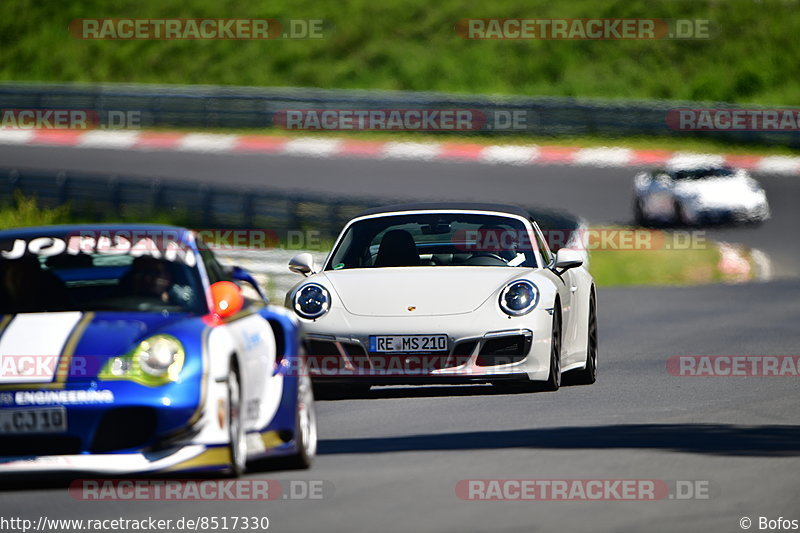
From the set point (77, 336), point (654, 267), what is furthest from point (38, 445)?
point (654, 267)

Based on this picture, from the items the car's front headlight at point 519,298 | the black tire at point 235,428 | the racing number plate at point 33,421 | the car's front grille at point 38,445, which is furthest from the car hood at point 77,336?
the car's front headlight at point 519,298

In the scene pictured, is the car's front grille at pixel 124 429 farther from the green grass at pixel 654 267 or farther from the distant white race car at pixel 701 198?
the distant white race car at pixel 701 198

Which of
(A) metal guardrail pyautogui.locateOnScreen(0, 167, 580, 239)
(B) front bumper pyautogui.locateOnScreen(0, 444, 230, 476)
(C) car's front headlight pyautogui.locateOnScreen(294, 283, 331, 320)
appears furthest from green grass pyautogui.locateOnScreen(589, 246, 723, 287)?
(B) front bumper pyautogui.locateOnScreen(0, 444, 230, 476)

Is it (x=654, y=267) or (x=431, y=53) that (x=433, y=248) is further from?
(x=431, y=53)

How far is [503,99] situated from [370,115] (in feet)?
9.35

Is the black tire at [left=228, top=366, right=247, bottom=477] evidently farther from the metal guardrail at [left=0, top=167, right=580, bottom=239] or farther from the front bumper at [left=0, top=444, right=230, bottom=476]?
the metal guardrail at [left=0, top=167, right=580, bottom=239]

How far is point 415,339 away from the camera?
10.6 meters

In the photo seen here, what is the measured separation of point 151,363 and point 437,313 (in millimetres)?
3636

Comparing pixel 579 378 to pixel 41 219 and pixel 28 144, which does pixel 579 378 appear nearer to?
pixel 41 219

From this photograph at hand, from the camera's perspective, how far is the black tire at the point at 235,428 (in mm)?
7379

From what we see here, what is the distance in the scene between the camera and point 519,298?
10828 mm

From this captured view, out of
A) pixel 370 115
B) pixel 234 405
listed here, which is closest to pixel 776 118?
pixel 370 115

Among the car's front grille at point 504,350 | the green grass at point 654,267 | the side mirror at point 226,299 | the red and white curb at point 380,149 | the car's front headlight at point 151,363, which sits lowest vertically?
the car's front headlight at point 151,363

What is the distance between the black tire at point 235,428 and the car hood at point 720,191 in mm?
22104
